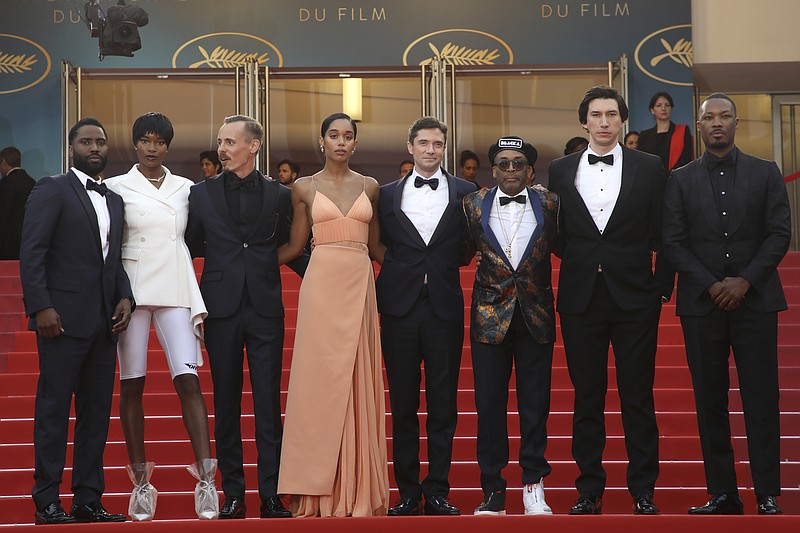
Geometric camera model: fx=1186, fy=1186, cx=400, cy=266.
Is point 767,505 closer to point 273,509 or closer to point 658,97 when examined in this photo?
point 273,509

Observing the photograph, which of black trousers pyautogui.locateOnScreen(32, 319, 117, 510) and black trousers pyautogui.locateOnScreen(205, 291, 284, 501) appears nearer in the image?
black trousers pyautogui.locateOnScreen(32, 319, 117, 510)

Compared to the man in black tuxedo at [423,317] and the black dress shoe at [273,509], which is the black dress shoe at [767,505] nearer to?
the man in black tuxedo at [423,317]

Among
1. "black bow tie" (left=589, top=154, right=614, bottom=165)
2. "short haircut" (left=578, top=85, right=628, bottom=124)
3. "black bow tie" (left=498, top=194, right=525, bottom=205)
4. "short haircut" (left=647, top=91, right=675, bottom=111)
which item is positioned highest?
"short haircut" (left=647, top=91, right=675, bottom=111)

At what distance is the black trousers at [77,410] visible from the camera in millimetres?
5293

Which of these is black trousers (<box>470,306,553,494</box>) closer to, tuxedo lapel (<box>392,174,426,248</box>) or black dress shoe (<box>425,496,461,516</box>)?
black dress shoe (<box>425,496,461,516</box>)

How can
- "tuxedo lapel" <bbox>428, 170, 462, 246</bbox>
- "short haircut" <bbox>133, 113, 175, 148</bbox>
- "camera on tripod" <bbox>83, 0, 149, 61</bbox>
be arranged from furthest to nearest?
1. "camera on tripod" <bbox>83, 0, 149, 61</bbox>
2. "tuxedo lapel" <bbox>428, 170, 462, 246</bbox>
3. "short haircut" <bbox>133, 113, 175, 148</bbox>

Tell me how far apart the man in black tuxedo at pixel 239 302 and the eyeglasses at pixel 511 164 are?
1.09 meters

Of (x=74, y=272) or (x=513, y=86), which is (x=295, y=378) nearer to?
(x=74, y=272)

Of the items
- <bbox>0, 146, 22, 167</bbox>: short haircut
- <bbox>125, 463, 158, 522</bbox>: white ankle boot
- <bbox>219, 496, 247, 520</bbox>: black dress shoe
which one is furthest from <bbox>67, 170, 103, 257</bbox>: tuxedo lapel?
<bbox>0, 146, 22, 167</bbox>: short haircut

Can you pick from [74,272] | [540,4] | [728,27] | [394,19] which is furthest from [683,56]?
[74,272]

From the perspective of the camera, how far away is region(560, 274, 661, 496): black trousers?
17.8 feet

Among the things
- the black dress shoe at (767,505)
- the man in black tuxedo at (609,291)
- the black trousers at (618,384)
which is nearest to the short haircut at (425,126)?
the man in black tuxedo at (609,291)

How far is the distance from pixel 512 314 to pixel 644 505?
41.0 inches

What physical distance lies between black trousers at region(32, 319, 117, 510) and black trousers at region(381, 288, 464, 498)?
1337 millimetres
